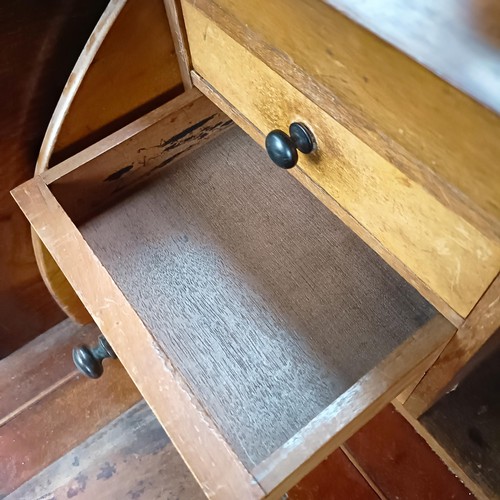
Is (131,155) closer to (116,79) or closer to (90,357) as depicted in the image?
(116,79)

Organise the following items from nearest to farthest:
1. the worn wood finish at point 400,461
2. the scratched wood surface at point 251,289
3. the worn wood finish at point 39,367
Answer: the scratched wood surface at point 251,289 < the worn wood finish at point 400,461 < the worn wood finish at point 39,367

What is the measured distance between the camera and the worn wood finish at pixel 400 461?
0.76 metres

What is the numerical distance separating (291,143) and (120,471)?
0.58 m

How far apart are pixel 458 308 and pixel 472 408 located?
28cm

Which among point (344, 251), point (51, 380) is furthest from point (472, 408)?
point (51, 380)

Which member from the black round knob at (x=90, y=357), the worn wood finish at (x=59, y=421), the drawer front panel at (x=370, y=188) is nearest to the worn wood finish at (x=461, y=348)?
the drawer front panel at (x=370, y=188)

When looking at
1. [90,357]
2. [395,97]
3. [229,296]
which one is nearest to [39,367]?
[90,357]

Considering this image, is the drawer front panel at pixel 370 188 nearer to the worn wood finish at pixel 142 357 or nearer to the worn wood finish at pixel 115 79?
the worn wood finish at pixel 115 79

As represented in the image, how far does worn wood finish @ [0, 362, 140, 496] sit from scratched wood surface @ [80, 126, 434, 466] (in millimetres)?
361

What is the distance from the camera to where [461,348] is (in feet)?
1.53

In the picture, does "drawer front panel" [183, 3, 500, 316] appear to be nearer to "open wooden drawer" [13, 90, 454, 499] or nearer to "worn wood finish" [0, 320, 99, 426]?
"open wooden drawer" [13, 90, 454, 499]

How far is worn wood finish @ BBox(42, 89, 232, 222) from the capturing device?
1.97 feet

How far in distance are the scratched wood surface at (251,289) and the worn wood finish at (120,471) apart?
A: 33cm

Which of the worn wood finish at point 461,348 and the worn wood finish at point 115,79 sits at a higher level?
the worn wood finish at point 115,79
